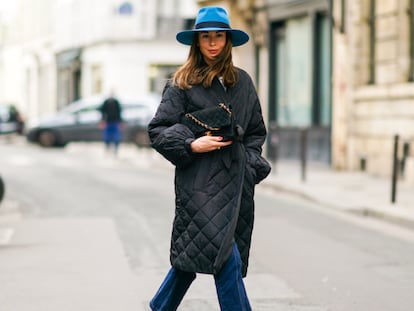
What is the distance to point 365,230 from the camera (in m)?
11.0

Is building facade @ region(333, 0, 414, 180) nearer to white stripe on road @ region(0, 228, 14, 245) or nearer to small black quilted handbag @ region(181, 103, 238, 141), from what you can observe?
white stripe on road @ region(0, 228, 14, 245)

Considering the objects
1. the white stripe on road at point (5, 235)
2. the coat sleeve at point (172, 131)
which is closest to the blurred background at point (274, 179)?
the white stripe on road at point (5, 235)

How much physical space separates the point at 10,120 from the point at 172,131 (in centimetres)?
3514

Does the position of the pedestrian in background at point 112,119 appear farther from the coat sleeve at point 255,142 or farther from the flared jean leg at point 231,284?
the flared jean leg at point 231,284

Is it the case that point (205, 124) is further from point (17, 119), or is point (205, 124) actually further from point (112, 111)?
point (17, 119)

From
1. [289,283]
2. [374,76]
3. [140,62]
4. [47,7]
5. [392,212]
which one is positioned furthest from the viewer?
[47,7]

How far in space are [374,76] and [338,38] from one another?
1227mm

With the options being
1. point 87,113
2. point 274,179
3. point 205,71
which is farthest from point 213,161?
point 87,113

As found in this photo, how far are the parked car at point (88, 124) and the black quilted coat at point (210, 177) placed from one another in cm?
2417

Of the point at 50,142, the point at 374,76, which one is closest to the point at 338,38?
the point at 374,76

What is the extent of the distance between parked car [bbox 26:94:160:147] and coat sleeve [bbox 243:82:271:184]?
24.1 meters

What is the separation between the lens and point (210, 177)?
195 inches

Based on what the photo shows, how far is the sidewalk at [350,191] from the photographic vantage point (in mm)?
12250

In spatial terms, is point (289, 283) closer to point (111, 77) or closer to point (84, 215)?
point (84, 215)
